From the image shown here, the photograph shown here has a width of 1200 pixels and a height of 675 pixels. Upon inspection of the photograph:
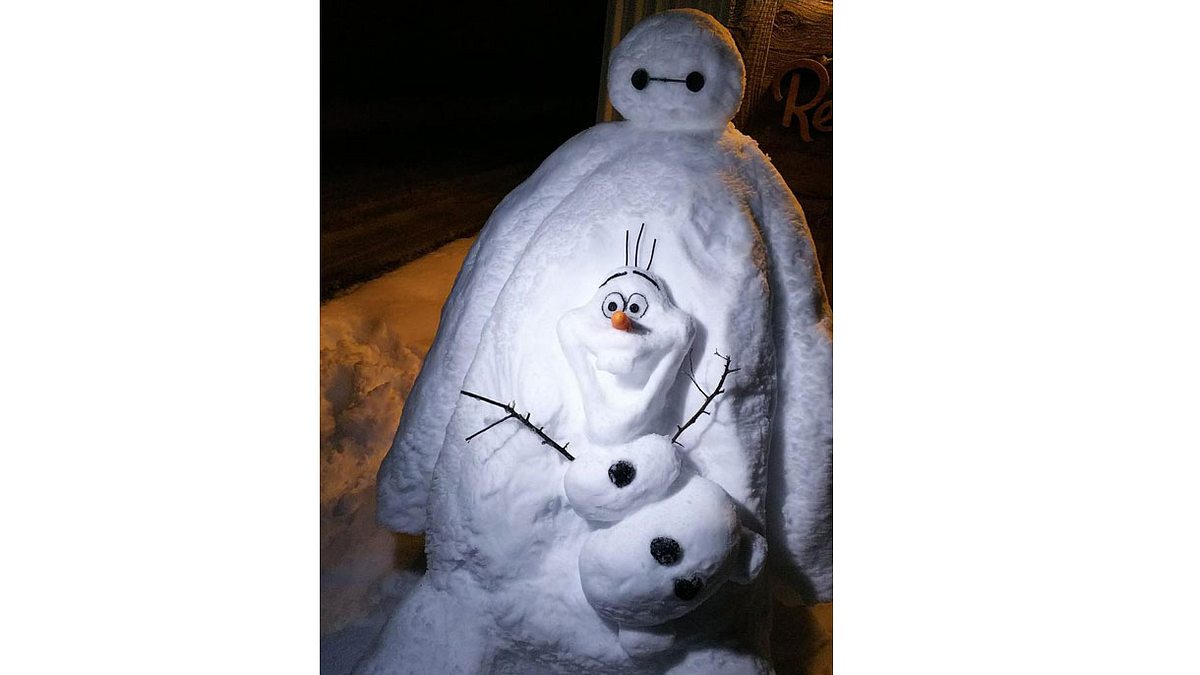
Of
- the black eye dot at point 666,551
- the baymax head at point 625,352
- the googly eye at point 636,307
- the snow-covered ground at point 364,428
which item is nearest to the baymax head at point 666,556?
the black eye dot at point 666,551

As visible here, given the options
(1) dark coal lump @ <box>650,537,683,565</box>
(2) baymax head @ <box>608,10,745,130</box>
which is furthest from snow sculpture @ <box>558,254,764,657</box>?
(2) baymax head @ <box>608,10,745,130</box>

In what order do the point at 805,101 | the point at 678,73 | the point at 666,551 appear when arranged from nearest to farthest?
the point at 666,551 → the point at 678,73 → the point at 805,101

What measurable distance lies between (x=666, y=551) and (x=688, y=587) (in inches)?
2.1

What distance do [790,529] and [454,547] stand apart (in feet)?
1.53

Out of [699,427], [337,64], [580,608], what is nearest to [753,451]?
[699,427]

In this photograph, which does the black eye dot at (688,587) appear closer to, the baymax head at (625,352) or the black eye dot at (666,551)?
the black eye dot at (666,551)

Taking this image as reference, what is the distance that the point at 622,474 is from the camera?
134 cm

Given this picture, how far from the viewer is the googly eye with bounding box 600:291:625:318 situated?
1365mm

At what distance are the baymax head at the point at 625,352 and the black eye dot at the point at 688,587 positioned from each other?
0.60 ft

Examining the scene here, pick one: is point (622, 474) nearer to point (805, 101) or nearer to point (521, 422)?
point (521, 422)

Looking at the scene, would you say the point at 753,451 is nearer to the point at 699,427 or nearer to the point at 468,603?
the point at 699,427

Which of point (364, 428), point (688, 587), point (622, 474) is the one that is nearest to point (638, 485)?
point (622, 474)

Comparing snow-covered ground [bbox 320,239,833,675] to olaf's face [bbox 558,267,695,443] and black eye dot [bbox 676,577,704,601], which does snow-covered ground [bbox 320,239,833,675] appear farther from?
olaf's face [bbox 558,267,695,443]

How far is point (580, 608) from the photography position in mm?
1420
